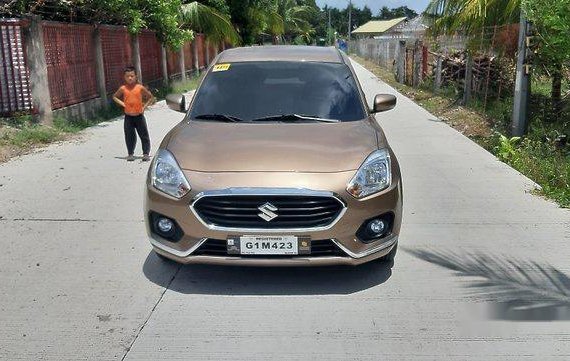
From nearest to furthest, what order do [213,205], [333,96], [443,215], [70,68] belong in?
[213,205]
[333,96]
[443,215]
[70,68]

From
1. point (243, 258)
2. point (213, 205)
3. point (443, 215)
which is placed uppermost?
point (213, 205)

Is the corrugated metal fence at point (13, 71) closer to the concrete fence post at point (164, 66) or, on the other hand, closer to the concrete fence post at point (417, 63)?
the concrete fence post at point (164, 66)

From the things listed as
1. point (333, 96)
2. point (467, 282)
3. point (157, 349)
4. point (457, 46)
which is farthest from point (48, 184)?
point (457, 46)

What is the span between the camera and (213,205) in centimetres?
396

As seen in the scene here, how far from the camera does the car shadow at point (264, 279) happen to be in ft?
14.0

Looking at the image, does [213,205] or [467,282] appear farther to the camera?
[467,282]

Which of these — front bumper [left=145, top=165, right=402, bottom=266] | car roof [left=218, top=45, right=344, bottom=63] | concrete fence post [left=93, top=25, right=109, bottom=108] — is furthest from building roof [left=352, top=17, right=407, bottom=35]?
front bumper [left=145, top=165, right=402, bottom=266]

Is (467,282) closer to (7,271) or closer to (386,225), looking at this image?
(386,225)

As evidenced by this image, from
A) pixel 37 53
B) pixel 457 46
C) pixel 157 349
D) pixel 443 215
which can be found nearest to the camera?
pixel 157 349

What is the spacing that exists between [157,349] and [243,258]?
0.86 meters

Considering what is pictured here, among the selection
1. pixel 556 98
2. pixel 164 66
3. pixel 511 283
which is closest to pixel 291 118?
pixel 511 283

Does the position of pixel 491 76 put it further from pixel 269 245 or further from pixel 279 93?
pixel 269 245

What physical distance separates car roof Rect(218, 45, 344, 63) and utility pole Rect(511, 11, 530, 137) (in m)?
4.71

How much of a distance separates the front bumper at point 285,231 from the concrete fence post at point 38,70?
8.00 m
